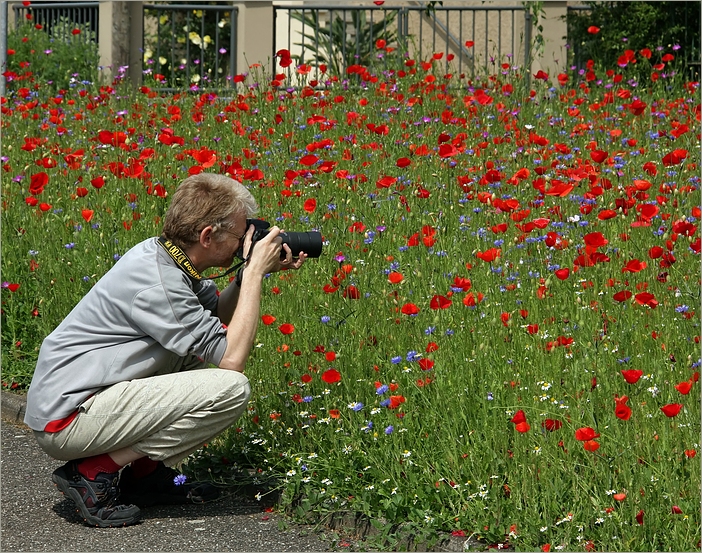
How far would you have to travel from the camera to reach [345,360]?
161 inches

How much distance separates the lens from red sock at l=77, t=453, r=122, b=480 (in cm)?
376

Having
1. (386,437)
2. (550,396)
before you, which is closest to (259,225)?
(386,437)

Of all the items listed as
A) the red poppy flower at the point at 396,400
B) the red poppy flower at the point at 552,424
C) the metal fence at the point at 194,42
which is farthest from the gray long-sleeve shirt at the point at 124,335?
the metal fence at the point at 194,42

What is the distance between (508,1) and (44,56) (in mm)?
6491

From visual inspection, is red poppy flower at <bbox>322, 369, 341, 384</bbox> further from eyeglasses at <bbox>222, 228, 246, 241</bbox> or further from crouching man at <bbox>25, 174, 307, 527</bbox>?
eyeglasses at <bbox>222, 228, 246, 241</bbox>

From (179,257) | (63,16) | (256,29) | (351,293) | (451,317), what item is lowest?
(451,317)

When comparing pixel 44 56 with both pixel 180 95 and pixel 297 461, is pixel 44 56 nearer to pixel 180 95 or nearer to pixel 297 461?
pixel 180 95

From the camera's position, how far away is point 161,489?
400 cm

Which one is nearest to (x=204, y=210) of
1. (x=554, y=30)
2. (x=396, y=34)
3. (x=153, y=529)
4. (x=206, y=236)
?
(x=206, y=236)

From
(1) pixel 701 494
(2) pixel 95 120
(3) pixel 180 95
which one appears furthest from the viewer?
(3) pixel 180 95

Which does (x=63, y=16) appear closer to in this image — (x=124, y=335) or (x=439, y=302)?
(x=124, y=335)

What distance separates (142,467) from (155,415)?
16.5 inches

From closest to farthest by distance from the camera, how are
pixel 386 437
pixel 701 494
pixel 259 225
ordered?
pixel 701 494, pixel 386 437, pixel 259 225

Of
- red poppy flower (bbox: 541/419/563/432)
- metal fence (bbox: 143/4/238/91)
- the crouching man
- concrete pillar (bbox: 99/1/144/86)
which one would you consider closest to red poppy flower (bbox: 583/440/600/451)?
red poppy flower (bbox: 541/419/563/432)
